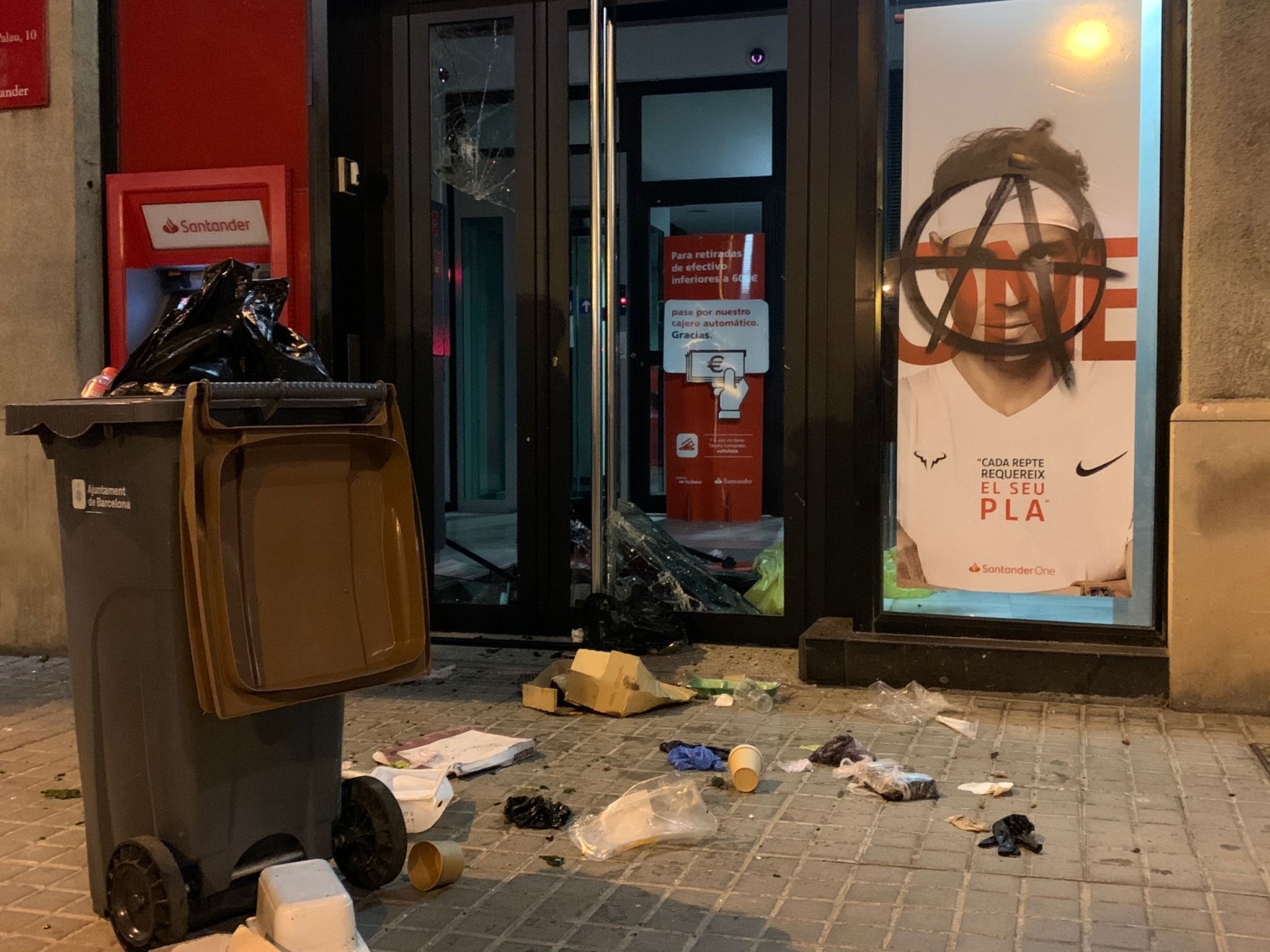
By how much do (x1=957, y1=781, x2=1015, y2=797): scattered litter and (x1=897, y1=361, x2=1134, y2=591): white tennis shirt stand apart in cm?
148

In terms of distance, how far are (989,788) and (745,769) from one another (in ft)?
2.62

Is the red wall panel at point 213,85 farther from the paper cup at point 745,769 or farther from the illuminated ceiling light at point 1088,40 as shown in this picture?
the paper cup at point 745,769

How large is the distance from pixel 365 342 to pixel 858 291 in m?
2.73

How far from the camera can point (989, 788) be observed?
4.00 metres

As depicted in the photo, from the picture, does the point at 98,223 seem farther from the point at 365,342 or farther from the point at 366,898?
the point at 366,898

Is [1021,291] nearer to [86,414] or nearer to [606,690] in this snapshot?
[606,690]

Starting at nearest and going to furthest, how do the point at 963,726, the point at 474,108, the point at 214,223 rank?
the point at 963,726, the point at 214,223, the point at 474,108

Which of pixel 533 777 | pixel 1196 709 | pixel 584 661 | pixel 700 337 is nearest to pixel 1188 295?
pixel 1196 709

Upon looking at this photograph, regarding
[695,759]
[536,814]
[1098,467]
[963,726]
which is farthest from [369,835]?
[1098,467]

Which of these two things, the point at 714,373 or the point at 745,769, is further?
Result: the point at 714,373

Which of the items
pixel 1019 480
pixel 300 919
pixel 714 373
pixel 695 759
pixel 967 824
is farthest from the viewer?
pixel 714 373

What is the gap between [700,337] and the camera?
326 inches

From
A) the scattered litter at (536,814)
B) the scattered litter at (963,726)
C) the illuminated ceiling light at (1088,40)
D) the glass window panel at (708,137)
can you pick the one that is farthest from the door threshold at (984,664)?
the glass window panel at (708,137)

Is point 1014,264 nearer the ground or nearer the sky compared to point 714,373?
nearer the sky
